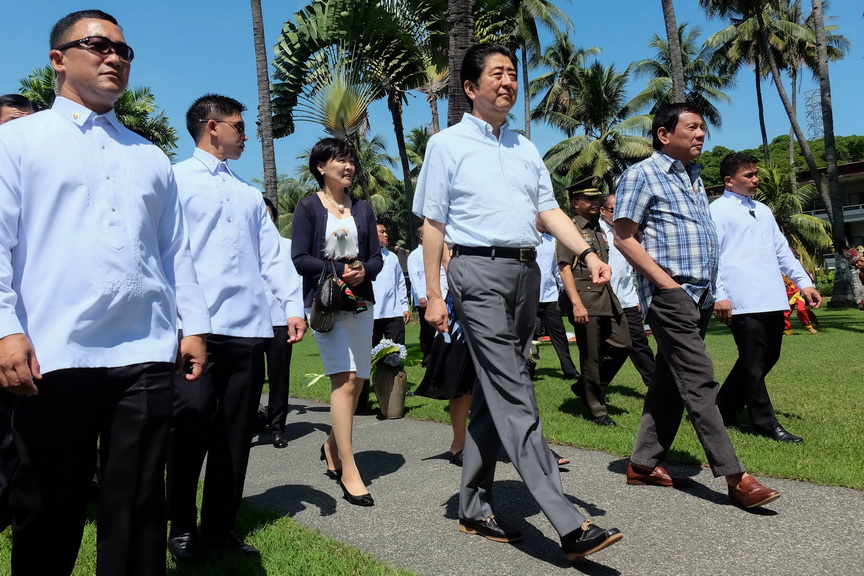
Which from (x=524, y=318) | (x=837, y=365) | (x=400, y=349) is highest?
(x=524, y=318)

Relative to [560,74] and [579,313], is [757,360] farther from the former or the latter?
[560,74]

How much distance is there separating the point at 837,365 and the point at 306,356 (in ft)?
33.4

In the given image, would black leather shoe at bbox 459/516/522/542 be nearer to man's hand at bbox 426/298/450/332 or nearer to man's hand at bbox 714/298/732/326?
man's hand at bbox 426/298/450/332

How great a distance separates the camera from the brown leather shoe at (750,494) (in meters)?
3.91

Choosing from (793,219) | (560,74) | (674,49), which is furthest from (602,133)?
(674,49)

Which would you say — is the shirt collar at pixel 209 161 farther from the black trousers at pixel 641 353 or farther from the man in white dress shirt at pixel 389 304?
the man in white dress shirt at pixel 389 304

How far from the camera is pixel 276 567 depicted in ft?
11.6

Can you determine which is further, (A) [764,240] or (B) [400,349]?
(B) [400,349]

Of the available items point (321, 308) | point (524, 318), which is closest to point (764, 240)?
point (524, 318)

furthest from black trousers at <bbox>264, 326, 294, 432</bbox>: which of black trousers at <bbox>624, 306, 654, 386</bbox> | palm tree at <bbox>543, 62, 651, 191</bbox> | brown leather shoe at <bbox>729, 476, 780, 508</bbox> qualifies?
palm tree at <bbox>543, 62, 651, 191</bbox>

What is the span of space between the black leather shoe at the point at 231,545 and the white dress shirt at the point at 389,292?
5.66 metres

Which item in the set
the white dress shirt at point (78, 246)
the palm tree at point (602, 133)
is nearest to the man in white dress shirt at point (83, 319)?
the white dress shirt at point (78, 246)

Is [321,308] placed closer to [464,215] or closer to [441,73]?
[464,215]

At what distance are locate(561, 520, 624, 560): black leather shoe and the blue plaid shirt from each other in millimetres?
1821
